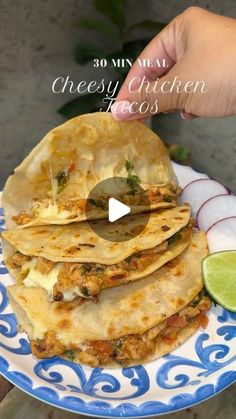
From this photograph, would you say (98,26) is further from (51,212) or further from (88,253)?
(88,253)

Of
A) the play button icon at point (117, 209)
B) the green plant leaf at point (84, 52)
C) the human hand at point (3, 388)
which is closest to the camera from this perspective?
the human hand at point (3, 388)

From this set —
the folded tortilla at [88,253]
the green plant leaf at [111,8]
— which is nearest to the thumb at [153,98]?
the folded tortilla at [88,253]

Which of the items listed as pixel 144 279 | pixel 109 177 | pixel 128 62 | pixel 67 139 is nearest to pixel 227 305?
pixel 144 279

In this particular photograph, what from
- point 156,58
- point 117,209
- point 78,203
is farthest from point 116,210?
point 156,58

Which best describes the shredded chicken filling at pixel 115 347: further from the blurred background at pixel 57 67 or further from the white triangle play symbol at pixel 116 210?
the blurred background at pixel 57 67

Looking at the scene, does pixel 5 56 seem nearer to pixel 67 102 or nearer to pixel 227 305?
pixel 67 102
